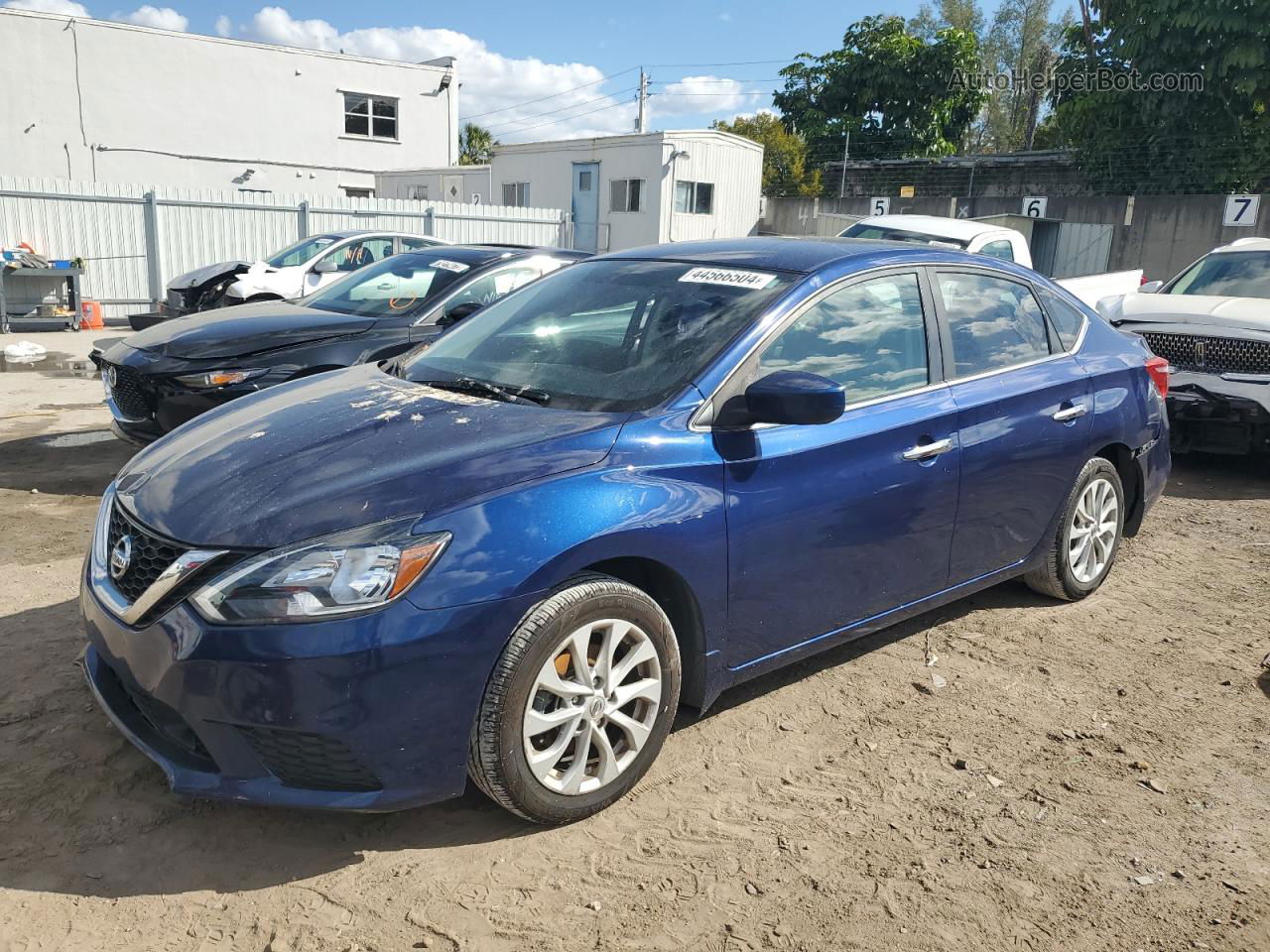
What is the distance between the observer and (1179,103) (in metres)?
20.4

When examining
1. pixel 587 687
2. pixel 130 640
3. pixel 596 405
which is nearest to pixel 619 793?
pixel 587 687

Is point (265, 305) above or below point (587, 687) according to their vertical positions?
above

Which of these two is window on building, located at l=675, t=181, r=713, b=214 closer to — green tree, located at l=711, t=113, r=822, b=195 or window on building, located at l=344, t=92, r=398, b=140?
green tree, located at l=711, t=113, r=822, b=195

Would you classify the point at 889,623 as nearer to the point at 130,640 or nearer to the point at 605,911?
the point at 605,911

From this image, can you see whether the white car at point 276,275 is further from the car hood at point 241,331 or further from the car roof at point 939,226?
the car roof at point 939,226

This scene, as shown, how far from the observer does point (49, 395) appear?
1008cm

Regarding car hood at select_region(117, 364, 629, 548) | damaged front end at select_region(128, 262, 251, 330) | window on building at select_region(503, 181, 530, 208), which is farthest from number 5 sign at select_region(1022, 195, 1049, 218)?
car hood at select_region(117, 364, 629, 548)

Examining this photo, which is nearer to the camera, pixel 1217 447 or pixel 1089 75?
pixel 1217 447

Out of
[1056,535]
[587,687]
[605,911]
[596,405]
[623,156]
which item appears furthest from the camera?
[623,156]

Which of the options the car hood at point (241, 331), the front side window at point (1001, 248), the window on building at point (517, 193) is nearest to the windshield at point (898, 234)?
the front side window at point (1001, 248)

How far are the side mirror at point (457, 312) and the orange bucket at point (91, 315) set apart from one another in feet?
38.7

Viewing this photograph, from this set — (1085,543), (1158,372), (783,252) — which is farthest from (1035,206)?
(783,252)

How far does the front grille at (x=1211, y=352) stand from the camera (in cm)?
737

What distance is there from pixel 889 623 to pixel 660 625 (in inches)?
49.5
